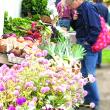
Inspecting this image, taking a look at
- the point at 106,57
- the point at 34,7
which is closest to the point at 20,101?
the point at 34,7

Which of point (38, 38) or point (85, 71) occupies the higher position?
point (38, 38)

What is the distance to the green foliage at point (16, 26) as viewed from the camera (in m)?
7.39

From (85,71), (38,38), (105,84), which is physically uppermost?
(38,38)

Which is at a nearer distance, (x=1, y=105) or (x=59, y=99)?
(x=1, y=105)

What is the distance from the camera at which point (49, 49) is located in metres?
5.68

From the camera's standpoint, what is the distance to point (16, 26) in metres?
7.68

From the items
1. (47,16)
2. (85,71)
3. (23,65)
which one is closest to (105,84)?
(47,16)

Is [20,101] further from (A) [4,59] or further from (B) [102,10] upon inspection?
(B) [102,10]

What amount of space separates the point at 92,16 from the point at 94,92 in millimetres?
1148

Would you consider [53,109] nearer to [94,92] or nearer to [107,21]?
[94,92]

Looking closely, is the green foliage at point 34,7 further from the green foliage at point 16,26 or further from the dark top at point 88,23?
the dark top at point 88,23

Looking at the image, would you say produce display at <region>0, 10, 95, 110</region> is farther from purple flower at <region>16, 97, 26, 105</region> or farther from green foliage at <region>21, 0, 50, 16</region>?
green foliage at <region>21, 0, 50, 16</region>

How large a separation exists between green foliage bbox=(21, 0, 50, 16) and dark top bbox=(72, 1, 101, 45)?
7.44 ft

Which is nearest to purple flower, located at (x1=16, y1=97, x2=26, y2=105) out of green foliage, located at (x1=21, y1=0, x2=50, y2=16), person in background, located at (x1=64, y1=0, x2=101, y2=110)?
person in background, located at (x1=64, y1=0, x2=101, y2=110)
